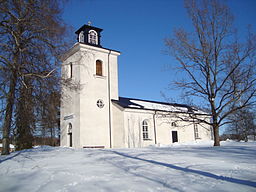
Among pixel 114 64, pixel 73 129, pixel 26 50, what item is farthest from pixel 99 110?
pixel 26 50

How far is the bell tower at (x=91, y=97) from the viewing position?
72.7 ft

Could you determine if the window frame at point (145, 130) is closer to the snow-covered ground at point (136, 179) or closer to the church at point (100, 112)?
the church at point (100, 112)

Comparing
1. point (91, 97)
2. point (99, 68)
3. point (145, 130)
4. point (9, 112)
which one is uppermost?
point (99, 68)

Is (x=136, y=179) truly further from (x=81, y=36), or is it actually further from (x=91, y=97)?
(x=81, y=36)

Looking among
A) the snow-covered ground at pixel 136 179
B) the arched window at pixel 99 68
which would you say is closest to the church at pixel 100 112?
the arched window at pixel 99 68

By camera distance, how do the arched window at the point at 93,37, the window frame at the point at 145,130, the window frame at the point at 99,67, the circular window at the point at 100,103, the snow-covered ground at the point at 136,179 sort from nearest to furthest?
the snow-covered ground at the point at 136,179, the circular window at the point at 100,103, the window frame at the point at 99,67, the window frame at the point at 145,130, the arched window at the point at 93,37

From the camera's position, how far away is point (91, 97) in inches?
918

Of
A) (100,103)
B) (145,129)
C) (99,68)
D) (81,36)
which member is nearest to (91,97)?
(100,103)

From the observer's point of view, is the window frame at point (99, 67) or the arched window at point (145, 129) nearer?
the window frame at point (99, 67)

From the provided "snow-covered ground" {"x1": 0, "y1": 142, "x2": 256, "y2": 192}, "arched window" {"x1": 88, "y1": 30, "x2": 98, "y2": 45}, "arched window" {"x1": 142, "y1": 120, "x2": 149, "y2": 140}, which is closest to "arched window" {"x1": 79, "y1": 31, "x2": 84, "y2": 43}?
"arched window" {"x1": 88, "y1": 30, "x2": 98, "y2": 45}

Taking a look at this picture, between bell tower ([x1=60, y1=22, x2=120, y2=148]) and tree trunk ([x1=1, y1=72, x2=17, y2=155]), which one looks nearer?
tree trunk ([x1=1, y1=72, x2=17, y2=155])

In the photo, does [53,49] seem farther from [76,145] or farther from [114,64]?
[114,64]

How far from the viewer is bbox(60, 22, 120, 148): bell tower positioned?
72.7 feet

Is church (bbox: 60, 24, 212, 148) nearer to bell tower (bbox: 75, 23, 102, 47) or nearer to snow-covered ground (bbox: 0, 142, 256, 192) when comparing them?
bell tower (bbox: 75, 23, 102, 47)
